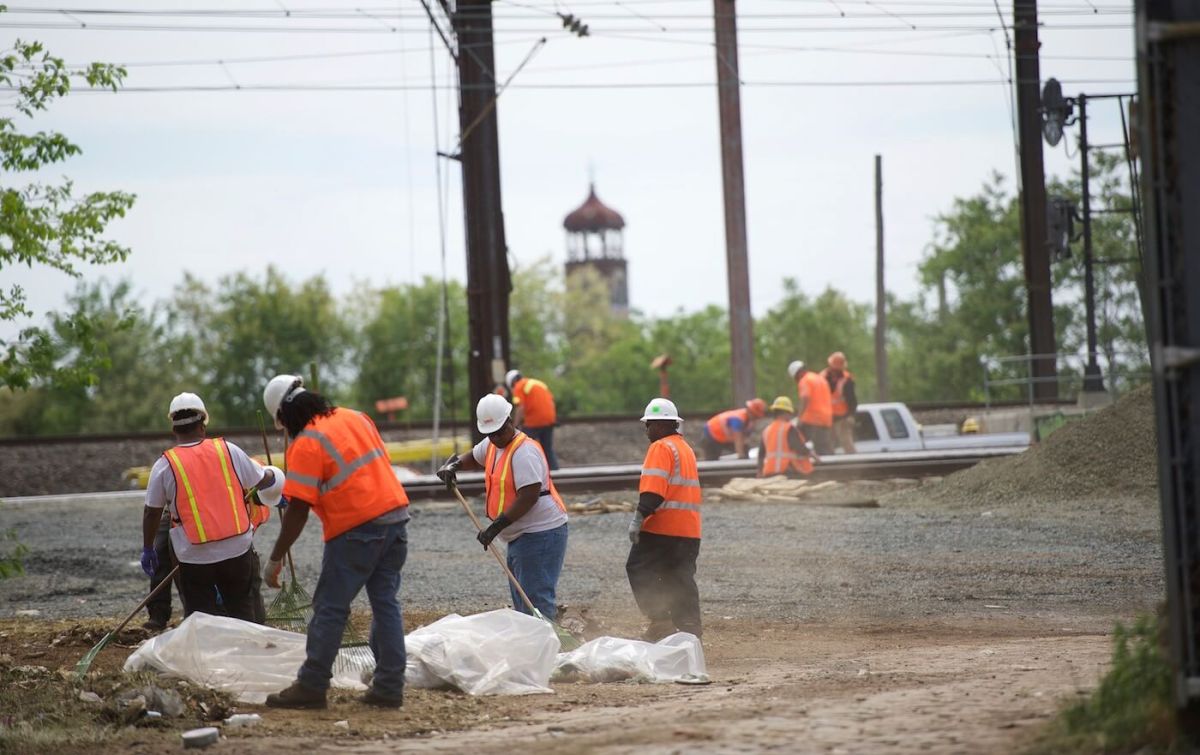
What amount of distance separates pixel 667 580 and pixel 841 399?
13.6 metres

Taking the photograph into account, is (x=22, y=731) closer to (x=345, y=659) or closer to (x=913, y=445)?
(x=345, y=659)

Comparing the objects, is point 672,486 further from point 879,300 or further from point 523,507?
point 879,300

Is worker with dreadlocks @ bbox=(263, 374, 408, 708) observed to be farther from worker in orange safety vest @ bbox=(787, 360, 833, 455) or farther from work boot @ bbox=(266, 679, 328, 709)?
worker in orange safety vest @ bbox=(787, 360, 833, 455)

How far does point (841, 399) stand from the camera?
23.0 meters

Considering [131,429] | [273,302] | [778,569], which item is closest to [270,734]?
[778,569]

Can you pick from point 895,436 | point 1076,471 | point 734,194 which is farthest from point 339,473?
point 734,194

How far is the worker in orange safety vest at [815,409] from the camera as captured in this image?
21844 mm

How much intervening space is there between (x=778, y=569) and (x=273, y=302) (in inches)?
2039

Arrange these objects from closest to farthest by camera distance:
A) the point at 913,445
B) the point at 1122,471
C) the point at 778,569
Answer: the point at 778,569 < the point at 1122,471 < the point at 913,445

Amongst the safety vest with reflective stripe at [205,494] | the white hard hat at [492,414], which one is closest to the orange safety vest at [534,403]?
the white hard hat at [492,414]

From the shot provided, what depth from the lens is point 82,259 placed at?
11.5 m

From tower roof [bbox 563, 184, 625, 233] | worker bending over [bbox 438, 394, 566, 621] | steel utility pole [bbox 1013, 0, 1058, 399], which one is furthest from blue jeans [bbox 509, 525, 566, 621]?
tower roof [bbox 563, 184, 625, 233]

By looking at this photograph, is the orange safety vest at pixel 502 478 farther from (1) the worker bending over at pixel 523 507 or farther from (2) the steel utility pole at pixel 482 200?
(2) the steel utility pole at pixel 482 200

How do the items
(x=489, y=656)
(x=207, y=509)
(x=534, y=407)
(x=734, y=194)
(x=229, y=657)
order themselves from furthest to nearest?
1. (x=734, y=194)
2. (x=534, y=407)
3. (x=207, y=509)
4. (x=489, y=656)
5. (x=229, y=657)
